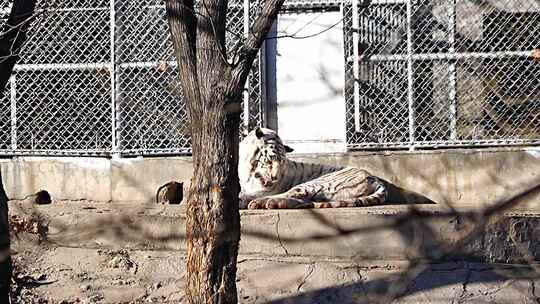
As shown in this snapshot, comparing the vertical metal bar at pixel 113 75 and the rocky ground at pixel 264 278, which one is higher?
the vertical metal bar at pixel 113 75

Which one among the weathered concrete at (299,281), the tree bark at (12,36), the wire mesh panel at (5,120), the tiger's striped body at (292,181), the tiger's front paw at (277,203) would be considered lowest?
the weathered concrete at (299,281)

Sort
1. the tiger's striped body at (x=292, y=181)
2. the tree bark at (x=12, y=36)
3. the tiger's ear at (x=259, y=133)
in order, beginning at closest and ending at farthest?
the tree bark at (x=12, y=36), the tiger's striped body at (x=292, y=181), the tiger's ear at (x=259, y=133)

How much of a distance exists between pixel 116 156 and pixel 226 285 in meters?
4.27

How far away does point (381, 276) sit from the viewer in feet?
24.8

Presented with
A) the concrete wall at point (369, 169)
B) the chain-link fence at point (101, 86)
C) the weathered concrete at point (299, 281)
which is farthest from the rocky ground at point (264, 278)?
the chain-link fence at point (101, 86)

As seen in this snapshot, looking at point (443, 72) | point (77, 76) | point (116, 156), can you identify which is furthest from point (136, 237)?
point (443, 72)

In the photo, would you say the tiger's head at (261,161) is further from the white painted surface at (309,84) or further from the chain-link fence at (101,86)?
the white painted surface at (309,84)

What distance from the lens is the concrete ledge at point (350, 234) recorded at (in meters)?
7.69

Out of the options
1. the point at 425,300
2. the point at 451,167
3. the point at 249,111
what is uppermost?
the point at 249,111

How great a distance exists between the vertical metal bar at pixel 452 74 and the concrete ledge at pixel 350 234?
1738 millimetres

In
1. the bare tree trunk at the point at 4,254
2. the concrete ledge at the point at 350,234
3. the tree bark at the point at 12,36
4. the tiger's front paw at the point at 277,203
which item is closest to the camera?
the tree bark at the point at 12,36

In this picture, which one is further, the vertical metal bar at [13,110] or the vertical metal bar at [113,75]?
the vertical metal bar at [13,110]

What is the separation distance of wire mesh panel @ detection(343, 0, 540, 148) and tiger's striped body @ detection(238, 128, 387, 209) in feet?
2.10

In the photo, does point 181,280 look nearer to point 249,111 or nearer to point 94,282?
point 94,282
